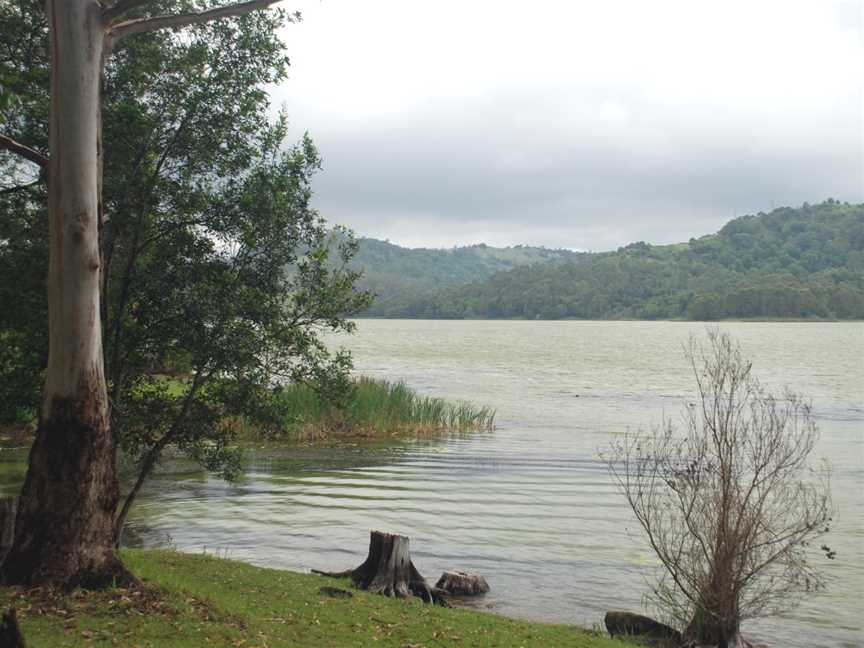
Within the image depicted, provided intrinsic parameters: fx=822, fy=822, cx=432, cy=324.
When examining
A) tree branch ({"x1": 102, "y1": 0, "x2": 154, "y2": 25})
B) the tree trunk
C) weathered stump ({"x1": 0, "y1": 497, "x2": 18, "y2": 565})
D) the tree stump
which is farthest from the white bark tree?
the tree stump

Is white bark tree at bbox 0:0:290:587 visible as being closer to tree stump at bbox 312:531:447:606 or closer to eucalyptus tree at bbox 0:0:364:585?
eucalyptus tree at bbox 0:0:364:585

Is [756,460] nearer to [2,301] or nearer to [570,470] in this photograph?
[2,301]

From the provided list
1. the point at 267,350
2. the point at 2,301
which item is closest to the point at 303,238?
the point at 267,350

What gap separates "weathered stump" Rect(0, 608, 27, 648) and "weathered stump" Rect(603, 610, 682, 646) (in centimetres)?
783

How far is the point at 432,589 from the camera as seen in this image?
39.4 feet

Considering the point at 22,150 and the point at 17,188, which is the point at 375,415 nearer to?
the point at 17,188

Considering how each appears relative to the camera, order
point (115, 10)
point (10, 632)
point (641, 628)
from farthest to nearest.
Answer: point (641, 628), point (115, 10), point (10, 632)

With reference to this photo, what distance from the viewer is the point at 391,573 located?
Result: 1171cm

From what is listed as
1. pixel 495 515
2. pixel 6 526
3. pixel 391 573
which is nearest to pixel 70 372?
pixel 6 526

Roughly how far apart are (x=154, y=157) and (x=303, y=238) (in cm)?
233

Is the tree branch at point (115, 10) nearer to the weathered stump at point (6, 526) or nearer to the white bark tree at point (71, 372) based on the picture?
the white bark tree at point (71, 372)

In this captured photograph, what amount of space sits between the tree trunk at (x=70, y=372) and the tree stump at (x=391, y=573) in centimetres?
423

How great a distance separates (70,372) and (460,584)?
7321 mm

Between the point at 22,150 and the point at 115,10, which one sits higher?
the point at 115,10
